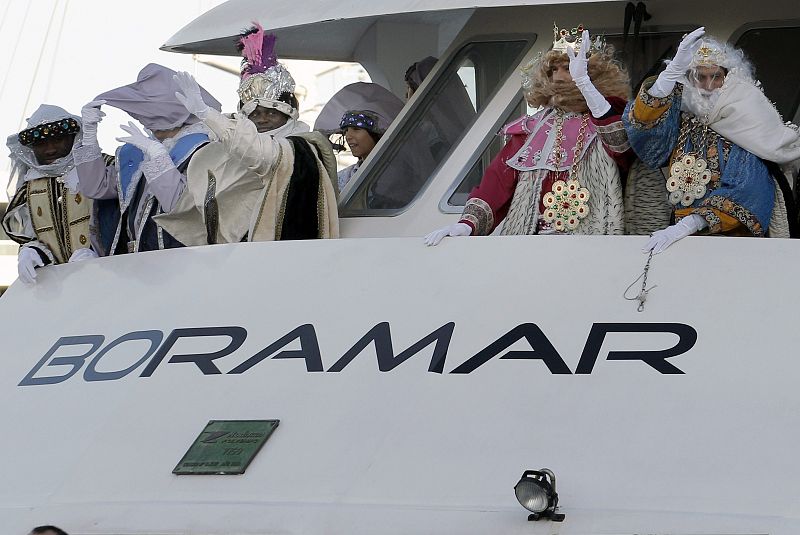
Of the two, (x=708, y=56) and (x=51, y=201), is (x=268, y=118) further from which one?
(x=708, y=56)

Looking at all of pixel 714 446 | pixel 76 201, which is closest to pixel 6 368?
pixel 76 201

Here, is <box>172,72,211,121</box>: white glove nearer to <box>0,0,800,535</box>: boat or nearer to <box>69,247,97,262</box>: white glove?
<box>0,0,800,535</box>: boat

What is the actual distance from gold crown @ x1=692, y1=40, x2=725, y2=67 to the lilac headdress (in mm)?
2009

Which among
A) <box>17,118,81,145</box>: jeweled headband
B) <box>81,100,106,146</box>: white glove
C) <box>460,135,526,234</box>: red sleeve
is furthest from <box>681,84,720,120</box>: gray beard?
<box>17,118,81,145</box>: jeweled headband

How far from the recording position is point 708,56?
16.2 ft

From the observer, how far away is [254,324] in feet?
15.8

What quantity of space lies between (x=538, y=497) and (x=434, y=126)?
9.51ft

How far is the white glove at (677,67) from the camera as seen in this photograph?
4719 millimetres

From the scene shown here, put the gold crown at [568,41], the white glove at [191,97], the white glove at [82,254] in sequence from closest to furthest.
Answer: the gold crown at [568,41] < the white glove at [191,97] < the white glove at [82,254]

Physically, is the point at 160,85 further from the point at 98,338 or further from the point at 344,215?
the point at 98,338

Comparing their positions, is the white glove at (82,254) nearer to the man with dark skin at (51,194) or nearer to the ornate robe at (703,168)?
the man with dark skin at (51,194)

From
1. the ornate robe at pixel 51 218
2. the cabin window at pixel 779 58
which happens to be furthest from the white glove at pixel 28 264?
the cabin window at pixel 779 58

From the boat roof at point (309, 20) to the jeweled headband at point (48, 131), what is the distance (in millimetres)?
626

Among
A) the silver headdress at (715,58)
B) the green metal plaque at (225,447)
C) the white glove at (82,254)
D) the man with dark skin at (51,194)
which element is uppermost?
the silver headdress at (715,58)
